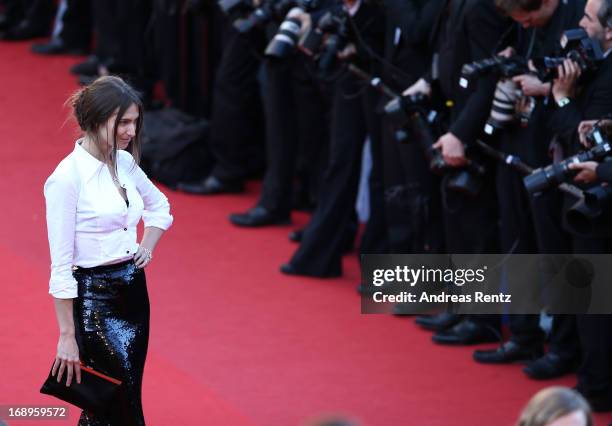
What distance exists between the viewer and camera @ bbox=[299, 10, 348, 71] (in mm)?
6355

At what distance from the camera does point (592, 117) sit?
16.4 feet

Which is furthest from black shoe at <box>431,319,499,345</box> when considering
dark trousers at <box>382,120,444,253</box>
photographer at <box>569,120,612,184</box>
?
photographer at <box>569,120,612,184</box>

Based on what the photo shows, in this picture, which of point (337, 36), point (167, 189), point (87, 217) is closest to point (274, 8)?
point (337, 36)

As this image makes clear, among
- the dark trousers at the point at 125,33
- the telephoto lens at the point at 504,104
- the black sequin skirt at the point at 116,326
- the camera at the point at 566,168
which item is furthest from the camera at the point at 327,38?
the dark trousers at the point at 125,33

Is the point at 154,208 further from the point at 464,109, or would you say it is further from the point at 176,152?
the point at 176,152

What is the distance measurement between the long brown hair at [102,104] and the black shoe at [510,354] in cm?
229

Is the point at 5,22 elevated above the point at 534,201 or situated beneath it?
situated beneath

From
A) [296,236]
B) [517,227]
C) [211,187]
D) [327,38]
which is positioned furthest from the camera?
[211,187]

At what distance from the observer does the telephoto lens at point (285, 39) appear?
→ 21.6 feet

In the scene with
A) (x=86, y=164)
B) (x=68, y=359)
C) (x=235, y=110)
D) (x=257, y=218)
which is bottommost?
(x=257, y=218)

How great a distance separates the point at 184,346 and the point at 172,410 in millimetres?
682

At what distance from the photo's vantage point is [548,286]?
18.4 feet

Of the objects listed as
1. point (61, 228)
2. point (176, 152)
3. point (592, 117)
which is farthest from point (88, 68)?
point (61, 228)

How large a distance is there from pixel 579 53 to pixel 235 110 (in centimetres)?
337
